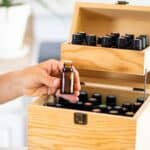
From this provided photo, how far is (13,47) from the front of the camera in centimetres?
197

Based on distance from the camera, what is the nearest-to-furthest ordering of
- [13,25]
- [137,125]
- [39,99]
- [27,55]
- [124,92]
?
[137,125]
[39,99]
[124,92]
[13,25]
[27,55]

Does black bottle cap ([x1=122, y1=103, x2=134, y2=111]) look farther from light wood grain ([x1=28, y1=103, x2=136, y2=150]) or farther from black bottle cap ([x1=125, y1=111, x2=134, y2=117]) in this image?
light wood grain ([x1=28, y1=103, x2=136, y2=150])

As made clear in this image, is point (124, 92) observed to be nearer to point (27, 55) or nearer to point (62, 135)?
point (62, 135)

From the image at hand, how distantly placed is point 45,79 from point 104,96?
213 mm

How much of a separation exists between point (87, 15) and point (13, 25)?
68cm

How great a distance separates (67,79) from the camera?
1.09 metres

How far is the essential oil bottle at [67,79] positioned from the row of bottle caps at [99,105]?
2.5 inches

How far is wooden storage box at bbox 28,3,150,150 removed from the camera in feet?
3.31

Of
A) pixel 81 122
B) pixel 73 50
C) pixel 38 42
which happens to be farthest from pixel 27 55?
pixel 81 122

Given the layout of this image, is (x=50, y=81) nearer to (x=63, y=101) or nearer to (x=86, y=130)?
(x=63, y=101)

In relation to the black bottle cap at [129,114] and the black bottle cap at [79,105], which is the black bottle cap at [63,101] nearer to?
the black bottle cap at [79,105]

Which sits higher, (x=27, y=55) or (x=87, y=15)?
(x=87, y=15)

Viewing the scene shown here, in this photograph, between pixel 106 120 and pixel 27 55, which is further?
pixel 27 55

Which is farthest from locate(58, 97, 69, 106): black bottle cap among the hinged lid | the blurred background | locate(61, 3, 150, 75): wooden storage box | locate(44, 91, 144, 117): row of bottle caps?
the blurred background
